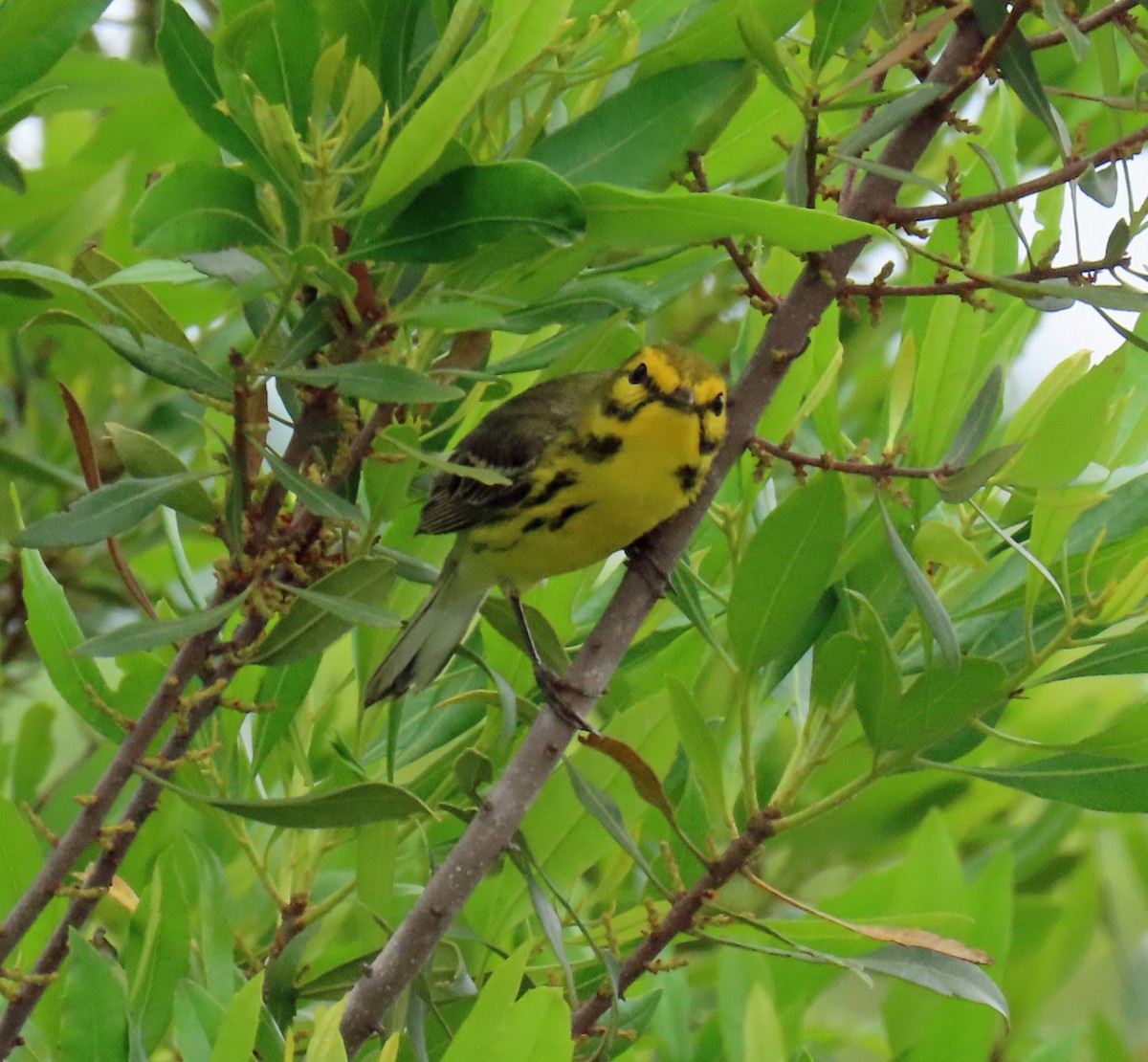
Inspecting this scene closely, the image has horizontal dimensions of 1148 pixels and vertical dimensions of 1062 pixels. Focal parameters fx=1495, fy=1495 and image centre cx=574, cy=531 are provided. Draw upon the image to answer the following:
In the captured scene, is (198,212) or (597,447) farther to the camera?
(597,447)

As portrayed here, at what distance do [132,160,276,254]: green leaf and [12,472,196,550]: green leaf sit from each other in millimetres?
246

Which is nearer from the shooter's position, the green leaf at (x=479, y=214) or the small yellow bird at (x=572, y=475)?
the green leaf at (x=479, y=214)

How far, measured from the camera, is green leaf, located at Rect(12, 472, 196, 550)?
1324mm

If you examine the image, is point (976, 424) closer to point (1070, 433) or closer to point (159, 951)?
point (1070, 433)

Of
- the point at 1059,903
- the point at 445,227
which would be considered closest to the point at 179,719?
the point at 445,227

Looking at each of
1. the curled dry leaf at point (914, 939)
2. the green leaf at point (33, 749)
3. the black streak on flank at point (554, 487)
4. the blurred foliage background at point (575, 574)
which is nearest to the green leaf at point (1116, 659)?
the blurred foliage background at point (575, 574)

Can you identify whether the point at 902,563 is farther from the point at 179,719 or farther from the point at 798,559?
the point at 179,719

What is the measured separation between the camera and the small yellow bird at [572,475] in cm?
223

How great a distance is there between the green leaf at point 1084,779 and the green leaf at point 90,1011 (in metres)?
Result: 0.83

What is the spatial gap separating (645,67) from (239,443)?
52 cm

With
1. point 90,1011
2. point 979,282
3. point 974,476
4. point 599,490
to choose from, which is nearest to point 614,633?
point 974,476

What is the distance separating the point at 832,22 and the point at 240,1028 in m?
0.98

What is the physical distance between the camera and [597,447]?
99.0 inches

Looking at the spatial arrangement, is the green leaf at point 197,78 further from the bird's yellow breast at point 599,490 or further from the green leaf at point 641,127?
the bird's yellow breast at point 599,490
